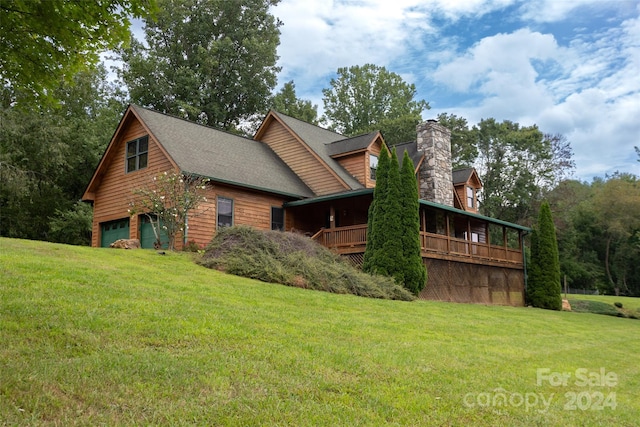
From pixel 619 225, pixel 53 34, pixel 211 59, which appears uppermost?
pixel 211 59

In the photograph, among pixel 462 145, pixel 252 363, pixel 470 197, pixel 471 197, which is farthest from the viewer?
pixel 462 145

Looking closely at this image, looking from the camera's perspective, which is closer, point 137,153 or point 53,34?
point 53,34

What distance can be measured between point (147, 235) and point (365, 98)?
32.5 meters

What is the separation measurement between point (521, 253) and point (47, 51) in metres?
24.0

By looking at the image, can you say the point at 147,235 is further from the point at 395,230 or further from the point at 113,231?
the point at 395,230

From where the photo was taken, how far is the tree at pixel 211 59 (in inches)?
1414

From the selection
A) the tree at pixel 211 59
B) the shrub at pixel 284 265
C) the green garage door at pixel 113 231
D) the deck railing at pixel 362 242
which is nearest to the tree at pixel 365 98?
the tree at pixel 211 59

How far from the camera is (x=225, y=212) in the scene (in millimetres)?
18828

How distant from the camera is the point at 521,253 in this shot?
26250 millimetres

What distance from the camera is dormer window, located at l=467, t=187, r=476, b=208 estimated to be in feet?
Result: 98.7

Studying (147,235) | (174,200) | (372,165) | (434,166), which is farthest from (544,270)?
(147,235)

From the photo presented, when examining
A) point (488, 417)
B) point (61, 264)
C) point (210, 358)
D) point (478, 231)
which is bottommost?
point (488, 417)

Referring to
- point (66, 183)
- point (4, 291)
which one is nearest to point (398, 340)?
point (4, 291)

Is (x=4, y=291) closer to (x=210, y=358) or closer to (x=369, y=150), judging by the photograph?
(x=210, y=358)
